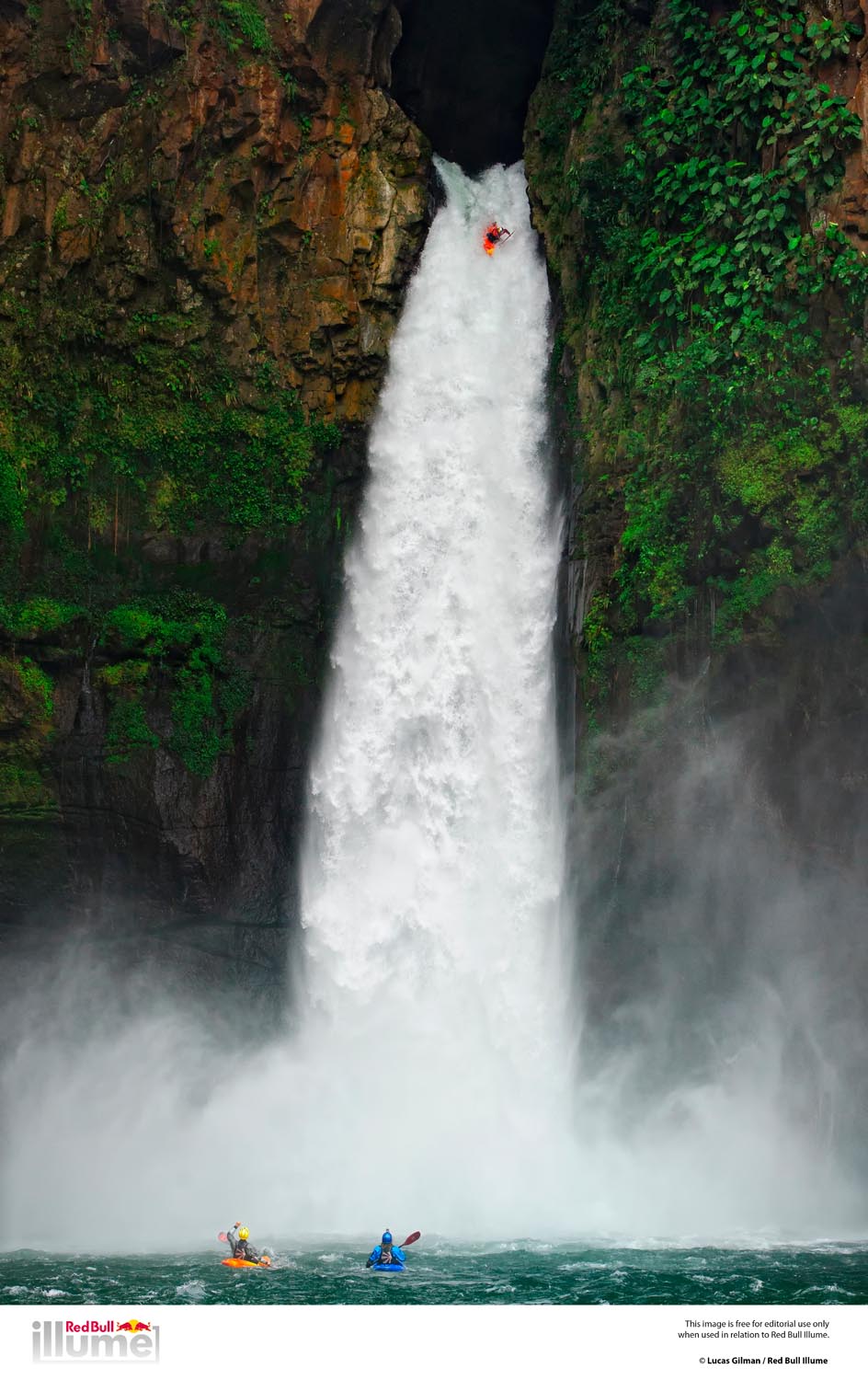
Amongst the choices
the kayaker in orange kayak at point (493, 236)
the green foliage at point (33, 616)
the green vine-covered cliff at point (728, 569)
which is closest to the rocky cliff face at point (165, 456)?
the green foliage at point (33, 616)

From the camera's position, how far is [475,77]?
2719cm

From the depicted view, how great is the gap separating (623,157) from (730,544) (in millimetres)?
7203

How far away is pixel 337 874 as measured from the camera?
2345 cm

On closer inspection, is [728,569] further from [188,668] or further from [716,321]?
[188,668]

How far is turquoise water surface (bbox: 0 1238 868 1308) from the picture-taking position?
51.0 ft

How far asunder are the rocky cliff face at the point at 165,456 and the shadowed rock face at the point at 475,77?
2.72m

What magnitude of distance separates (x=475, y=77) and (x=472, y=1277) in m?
22.3

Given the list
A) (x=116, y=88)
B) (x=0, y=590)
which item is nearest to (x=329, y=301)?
(x=116, y=88)

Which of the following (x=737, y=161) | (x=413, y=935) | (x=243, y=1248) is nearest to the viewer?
(x=243, y=1248)

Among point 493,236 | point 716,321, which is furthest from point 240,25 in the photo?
point 716,321

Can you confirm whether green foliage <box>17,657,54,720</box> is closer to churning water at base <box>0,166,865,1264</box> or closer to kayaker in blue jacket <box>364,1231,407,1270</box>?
churning water at base <box>0,166,865,1264</box>

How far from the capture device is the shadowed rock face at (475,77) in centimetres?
2698

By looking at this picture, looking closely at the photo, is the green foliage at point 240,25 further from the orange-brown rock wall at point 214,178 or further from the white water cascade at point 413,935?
the white water cascade at point 413,935

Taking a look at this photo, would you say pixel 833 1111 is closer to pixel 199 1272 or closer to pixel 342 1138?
pixel 342 1138
